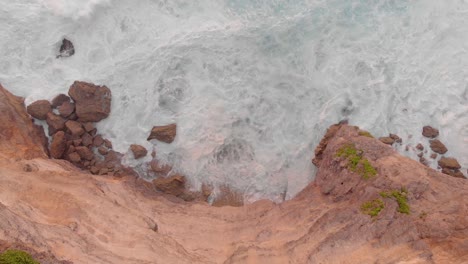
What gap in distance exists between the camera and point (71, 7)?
17359 mm

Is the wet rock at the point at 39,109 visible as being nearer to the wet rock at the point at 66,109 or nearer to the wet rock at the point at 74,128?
the wet rock at the point at 66,109

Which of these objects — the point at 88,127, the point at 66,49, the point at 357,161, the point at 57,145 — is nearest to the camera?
the point at 357,161

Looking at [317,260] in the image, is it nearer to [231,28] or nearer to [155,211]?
[155,211]

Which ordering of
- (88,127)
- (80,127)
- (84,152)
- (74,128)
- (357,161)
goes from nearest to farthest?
(357,161) < (84,152) < (74,128) < (80,127) < (88,127)

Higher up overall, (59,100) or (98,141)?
(59,100)

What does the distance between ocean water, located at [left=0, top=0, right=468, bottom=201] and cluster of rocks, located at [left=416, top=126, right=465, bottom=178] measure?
14.5 inches

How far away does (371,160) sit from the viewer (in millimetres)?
13297

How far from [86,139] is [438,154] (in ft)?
42.4

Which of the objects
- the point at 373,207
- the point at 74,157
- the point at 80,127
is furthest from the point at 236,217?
the point at 80,127

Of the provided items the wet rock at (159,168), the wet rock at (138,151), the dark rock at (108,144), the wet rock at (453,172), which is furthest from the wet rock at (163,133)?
the wet rock at (453,172)

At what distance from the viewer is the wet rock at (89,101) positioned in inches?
616

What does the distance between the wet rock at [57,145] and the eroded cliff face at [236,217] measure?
530mm

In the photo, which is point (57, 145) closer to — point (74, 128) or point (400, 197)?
point (74, 128)

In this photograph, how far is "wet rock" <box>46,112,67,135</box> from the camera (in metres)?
Answer: 15.2
